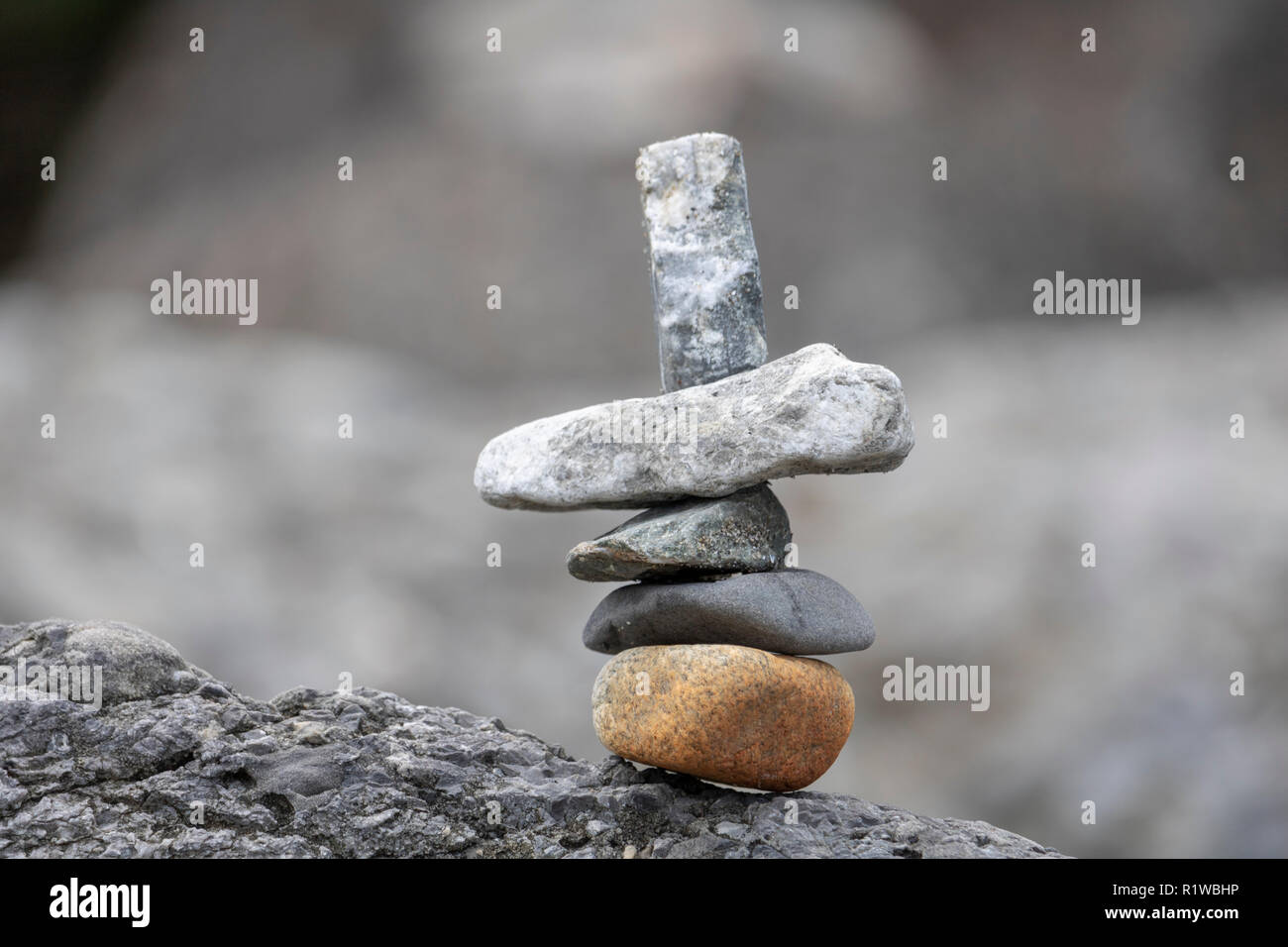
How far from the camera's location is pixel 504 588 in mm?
13953

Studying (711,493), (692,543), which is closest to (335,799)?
(692,543)

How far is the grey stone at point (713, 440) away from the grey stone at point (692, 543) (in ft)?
0.36

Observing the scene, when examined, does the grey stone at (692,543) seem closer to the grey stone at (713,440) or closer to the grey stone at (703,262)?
the grey stone at (713,440)

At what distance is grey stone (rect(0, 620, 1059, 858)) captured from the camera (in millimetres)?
5312

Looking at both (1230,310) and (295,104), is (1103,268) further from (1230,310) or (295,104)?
(295,104)

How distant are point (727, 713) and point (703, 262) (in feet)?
7.25

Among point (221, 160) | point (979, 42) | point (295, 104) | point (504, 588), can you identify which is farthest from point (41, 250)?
point (979, 42)

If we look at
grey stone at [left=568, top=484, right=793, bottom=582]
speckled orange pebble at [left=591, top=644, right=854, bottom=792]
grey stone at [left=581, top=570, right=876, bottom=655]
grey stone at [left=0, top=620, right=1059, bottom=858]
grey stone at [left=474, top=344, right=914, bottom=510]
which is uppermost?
Result: grey stone at [left=474, top=344, right=914, bottom=510]

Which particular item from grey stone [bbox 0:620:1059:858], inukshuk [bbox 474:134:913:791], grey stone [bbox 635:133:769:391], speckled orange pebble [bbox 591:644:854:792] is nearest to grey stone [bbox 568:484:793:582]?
inukshuk [bbox 474:134:913:791]

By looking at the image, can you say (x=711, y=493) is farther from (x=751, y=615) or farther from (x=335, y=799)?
(x=335, y=799)

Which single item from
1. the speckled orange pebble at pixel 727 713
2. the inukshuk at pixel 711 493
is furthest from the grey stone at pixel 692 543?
the speckled orange pebble at pixel 727 713

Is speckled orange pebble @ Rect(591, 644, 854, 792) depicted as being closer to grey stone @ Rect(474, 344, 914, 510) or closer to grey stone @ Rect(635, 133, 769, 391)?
grey stone @ Rect(474, 344, 914, 510)

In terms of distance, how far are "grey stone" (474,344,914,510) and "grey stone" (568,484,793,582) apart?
11 cm

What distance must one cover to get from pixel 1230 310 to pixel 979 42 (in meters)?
4.39
